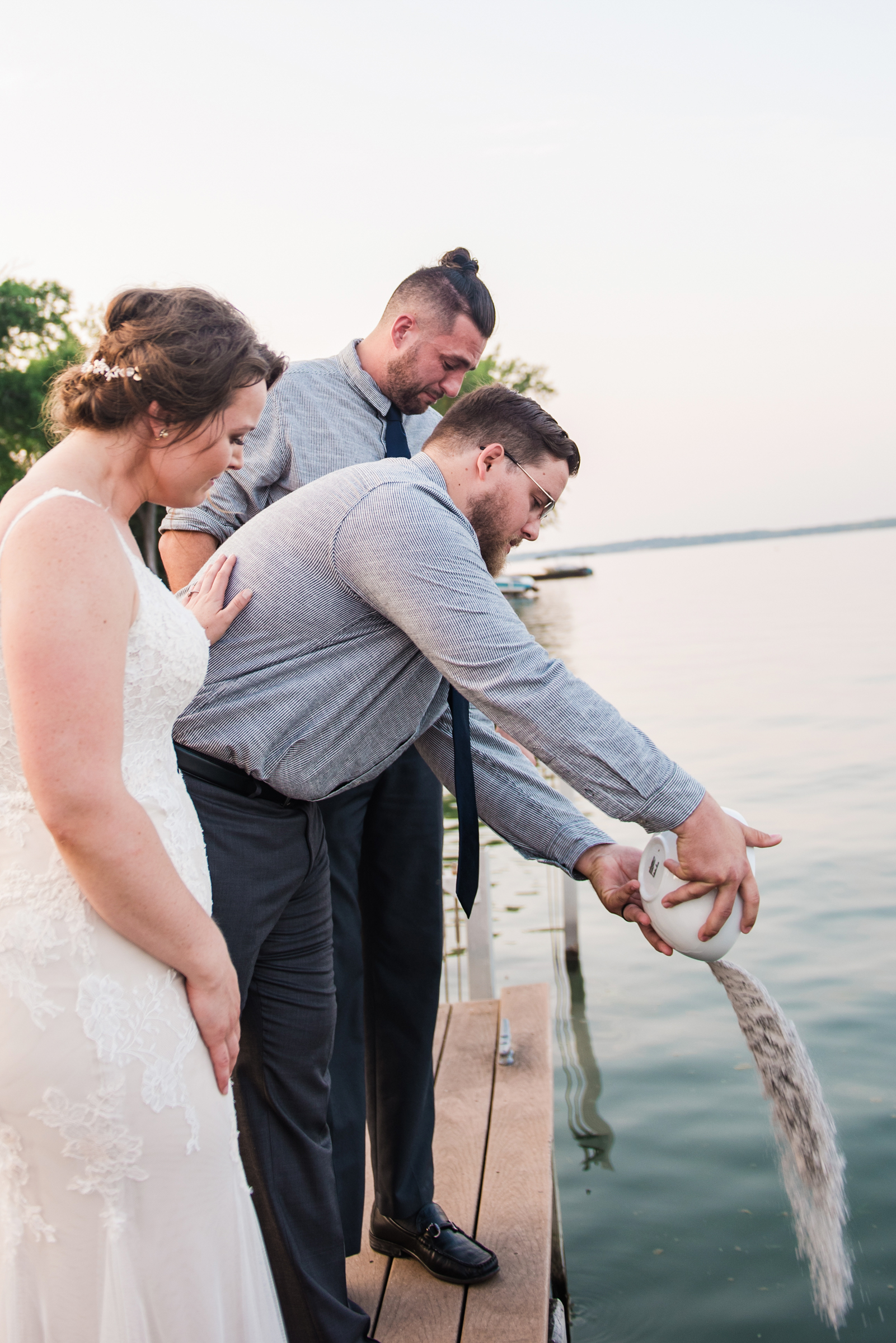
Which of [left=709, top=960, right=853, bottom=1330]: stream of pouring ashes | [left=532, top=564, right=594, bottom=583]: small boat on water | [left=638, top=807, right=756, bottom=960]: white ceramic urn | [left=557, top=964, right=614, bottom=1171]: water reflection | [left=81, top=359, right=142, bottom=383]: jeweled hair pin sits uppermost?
[left=81, top=359, right=142, bottom=383]: jeweled hair pin

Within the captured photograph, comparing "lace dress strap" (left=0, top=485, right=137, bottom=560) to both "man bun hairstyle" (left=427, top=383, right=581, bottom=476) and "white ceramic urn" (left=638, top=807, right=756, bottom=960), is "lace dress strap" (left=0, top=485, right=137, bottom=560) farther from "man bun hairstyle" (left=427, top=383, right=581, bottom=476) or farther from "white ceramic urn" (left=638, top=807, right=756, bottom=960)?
"white ceramic urn" (left=638, top=807, right=756, bottom=960)

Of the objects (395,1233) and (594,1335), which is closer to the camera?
(395,1233)

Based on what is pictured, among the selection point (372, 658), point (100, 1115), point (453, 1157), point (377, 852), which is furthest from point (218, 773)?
point (453, 1157)

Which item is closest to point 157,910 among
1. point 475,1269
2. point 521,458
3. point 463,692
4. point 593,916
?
point 463,692

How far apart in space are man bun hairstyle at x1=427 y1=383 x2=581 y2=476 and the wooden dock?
183 cm

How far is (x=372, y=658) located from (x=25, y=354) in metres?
34.5

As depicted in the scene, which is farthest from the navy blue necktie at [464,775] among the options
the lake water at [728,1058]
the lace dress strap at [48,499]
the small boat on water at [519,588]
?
the small boat on water at [519,588]

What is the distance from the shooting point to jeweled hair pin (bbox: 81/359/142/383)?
146 centimetres

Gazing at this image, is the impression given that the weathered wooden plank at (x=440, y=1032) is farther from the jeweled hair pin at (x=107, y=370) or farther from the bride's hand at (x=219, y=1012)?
the jeweled hair pin at (x=107, y=370)

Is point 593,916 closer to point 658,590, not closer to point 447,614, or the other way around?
point 447,614

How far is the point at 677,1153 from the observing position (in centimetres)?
450

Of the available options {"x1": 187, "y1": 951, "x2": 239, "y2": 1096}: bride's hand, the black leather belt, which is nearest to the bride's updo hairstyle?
the black leather belt

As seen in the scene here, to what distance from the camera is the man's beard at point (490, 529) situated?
2219 mm

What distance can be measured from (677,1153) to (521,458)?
3417mm
